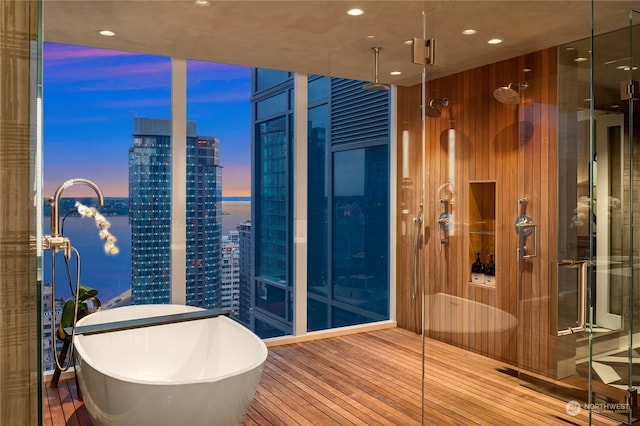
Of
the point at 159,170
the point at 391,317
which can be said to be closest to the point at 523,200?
the point at 391,317

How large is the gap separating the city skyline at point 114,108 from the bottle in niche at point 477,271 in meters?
2.66

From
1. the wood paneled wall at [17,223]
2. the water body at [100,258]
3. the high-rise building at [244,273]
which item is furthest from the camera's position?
the high-rise building at [244,273]

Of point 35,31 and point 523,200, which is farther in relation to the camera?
point 523,200

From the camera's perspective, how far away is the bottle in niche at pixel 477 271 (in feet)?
7.08

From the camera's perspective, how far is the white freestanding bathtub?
2.23 metres

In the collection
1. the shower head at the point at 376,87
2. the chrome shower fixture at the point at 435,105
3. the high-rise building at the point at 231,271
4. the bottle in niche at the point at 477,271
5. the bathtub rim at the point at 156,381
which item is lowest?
the bathtub rim at the point at 156,381

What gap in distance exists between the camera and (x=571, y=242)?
2.11m

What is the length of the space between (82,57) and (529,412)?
372 cm

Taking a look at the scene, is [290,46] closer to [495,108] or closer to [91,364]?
[495,108]

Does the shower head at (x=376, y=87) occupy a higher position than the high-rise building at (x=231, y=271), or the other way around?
the shower head at (x=376, y=87)

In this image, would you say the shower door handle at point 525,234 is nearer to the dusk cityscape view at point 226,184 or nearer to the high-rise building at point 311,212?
the dusk cityscape view at point 226,184

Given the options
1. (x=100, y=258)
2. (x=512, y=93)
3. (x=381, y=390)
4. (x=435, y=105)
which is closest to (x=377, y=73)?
(x=435, y=105)

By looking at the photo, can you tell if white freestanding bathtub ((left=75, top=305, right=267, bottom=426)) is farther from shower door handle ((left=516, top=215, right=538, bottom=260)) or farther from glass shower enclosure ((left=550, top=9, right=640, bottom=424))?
glass shower enclosure ((left=550, top=9, right=640, bottom=424))

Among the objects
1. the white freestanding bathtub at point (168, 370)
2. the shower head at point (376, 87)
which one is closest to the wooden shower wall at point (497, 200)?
the shower head at point (376, 87)
